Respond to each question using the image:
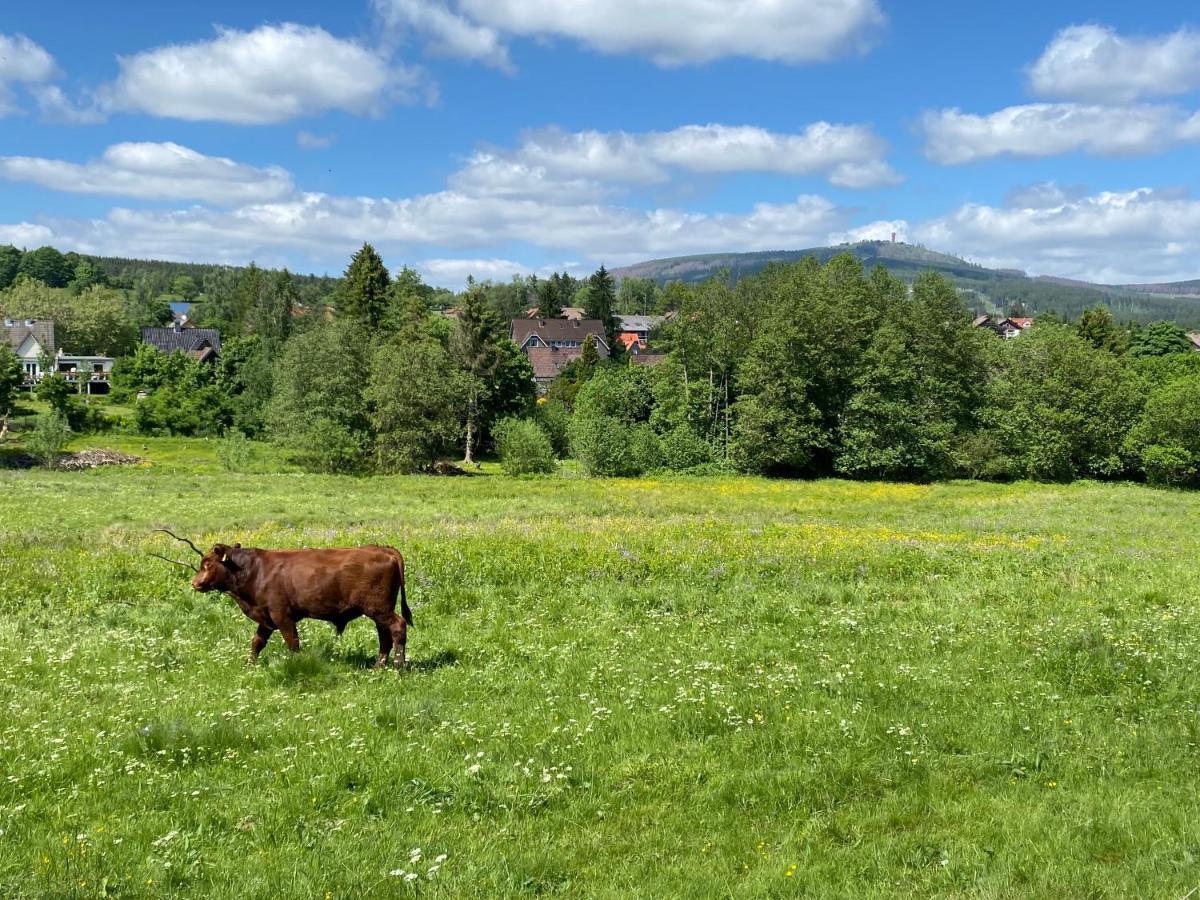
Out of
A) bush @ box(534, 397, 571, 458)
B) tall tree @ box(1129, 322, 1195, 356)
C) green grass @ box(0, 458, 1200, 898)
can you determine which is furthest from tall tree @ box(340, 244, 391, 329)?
tall tree @ box(1129, 322, 1195, 356)

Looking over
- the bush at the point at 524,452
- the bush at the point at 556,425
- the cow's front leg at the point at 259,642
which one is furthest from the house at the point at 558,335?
the cow's front leg at the point at 259,642

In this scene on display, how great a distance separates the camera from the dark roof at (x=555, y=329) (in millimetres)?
142000

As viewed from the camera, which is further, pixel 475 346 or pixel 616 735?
pixel 475 346

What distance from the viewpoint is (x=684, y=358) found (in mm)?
70312

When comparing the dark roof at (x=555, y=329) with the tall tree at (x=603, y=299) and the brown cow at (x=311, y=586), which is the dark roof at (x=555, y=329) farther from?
the brown cow at (x=311, y=586)

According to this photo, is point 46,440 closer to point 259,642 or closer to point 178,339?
point 259,642

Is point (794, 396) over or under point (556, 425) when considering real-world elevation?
over

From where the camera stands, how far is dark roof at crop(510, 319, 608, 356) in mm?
142000

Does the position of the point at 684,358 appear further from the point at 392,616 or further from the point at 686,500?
the point at 392,616

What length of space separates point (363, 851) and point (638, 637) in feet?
25.5

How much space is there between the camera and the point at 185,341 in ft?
425

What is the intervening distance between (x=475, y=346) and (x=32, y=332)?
86826 millimetres

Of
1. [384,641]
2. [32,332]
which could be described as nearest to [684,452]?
[384,641]

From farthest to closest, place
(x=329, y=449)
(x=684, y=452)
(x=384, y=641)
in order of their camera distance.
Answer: (x=684, y=452)
(x=329, y=449)
(x=384, y=641)
